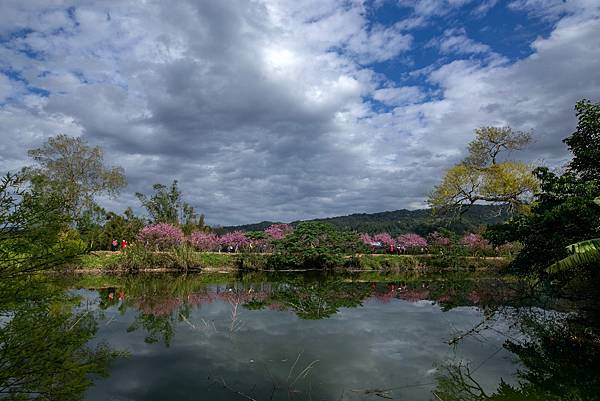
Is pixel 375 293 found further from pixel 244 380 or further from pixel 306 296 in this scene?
pixel 244 380

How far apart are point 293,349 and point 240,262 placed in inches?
898

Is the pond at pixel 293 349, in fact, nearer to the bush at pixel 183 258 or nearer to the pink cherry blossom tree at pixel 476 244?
the bush at pixel 183 258

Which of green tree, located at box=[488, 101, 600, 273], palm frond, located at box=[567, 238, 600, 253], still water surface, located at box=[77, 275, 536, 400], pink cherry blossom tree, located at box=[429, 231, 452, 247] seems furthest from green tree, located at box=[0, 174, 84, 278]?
pink cherry blossom tree, located at box=[429, 231, 452, 247]

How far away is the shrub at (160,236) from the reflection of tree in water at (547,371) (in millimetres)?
25305

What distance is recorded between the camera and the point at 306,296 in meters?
17.2

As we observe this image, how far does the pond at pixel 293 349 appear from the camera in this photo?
5.11m

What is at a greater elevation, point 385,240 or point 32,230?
point 32,230

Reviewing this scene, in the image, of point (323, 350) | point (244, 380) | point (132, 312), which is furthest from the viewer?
point (132, 312)

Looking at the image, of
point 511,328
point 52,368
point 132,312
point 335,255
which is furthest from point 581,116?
point 335,255

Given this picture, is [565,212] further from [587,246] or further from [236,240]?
[236,240]

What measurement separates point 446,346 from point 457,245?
28.7 metres

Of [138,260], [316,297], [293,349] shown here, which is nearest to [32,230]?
[293,349]

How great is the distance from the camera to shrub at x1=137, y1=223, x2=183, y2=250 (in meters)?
→ 29.8

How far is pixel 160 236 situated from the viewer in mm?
30188
